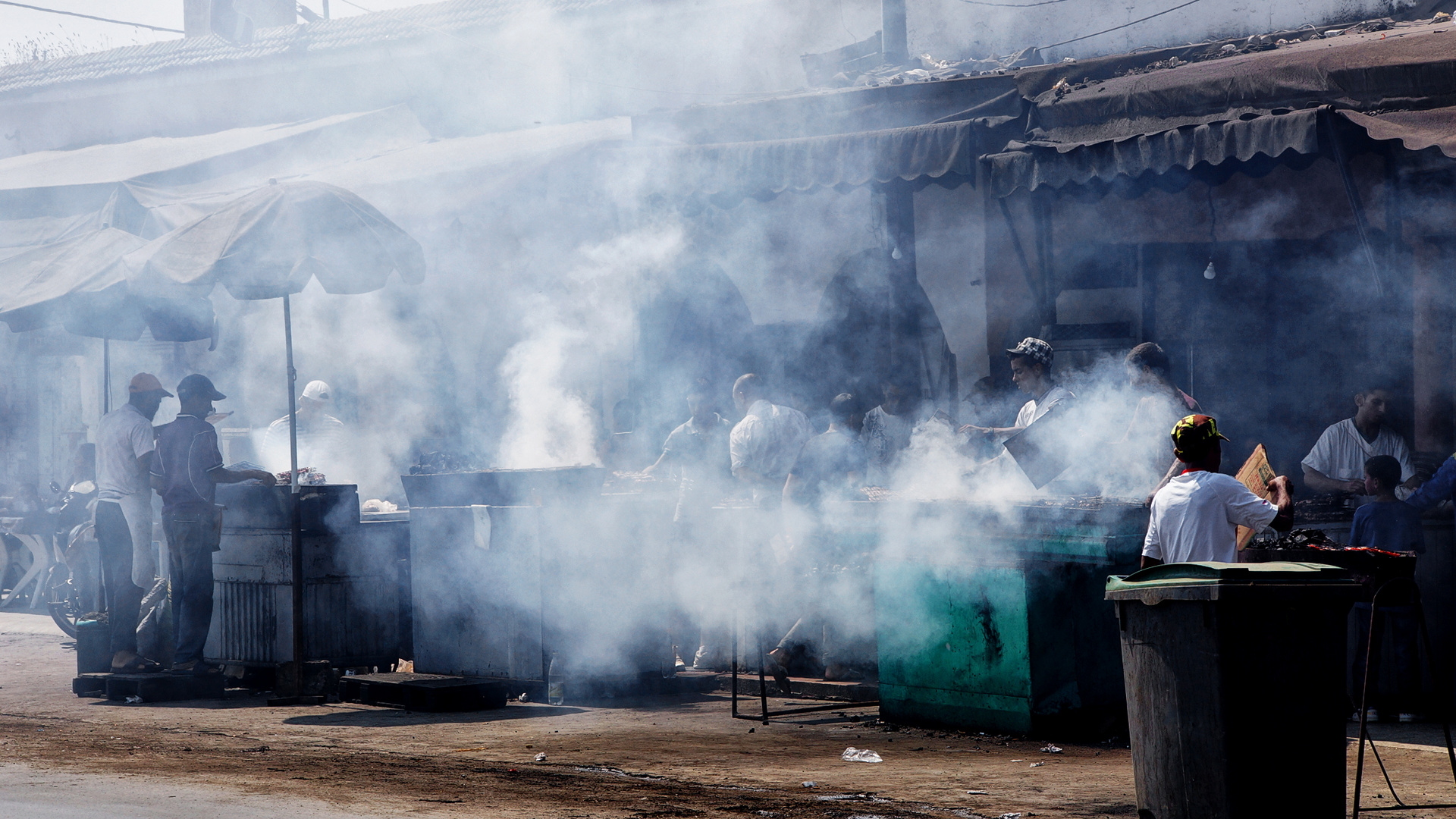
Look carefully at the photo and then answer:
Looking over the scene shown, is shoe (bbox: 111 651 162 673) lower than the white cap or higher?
lower

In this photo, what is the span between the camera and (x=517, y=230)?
12266 millimetres

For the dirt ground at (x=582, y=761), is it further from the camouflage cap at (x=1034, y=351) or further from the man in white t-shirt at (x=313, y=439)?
the man in white t-shirt at (x=313, y=439)

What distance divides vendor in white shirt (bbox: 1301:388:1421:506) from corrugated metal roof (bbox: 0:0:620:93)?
407 inches

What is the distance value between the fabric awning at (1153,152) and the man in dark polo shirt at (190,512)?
531cm

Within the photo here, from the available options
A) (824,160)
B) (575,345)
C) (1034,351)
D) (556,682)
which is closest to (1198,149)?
(1034,351)

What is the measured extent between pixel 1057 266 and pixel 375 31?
11539mm

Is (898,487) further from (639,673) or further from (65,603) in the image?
(65,603)

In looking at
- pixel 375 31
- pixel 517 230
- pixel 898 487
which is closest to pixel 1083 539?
pixel 898 487

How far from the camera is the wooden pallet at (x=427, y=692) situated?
24.9ft

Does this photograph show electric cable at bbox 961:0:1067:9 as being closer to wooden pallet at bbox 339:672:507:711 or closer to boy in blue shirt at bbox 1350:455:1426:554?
boy in blue shirt at bbox 1350:455:1426:554

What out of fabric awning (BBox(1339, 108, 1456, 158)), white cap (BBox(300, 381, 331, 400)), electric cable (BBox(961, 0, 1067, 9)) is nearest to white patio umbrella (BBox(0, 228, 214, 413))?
white cap (BBox(300, 381, 331, 400))

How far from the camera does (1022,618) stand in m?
6.27

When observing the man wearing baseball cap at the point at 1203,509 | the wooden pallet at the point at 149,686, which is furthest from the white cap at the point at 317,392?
the man wearing baseball cap at the point at 1203,509

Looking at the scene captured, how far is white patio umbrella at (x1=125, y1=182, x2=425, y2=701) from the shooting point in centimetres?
810
